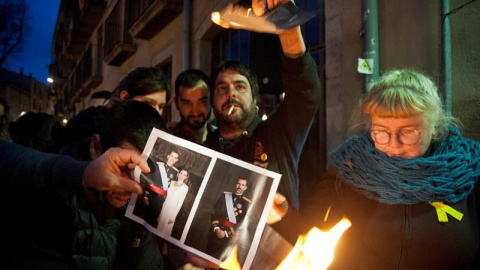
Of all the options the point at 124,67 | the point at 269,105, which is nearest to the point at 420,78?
the point at 269,105

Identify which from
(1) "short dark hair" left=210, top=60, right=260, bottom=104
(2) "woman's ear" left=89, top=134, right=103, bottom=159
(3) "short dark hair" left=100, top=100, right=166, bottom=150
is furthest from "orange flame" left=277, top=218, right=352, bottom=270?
(1) "short dark hair" left=210, top=60, right=260, bottom=104

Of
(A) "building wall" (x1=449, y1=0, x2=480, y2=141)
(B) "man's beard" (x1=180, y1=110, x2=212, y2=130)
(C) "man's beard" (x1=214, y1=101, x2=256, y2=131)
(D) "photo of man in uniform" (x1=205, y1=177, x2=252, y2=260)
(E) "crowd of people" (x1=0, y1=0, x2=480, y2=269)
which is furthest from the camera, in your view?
(A) "building wall" (x1=449, y1=0, x2=480, y2=141)

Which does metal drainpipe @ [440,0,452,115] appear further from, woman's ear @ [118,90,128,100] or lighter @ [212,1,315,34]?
woman's ear @ [118,90,128,100]

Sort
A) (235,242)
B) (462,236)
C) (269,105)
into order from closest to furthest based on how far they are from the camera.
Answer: (235,242)
(462,236)
(269,105)

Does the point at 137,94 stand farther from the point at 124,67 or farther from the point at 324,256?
the point at 124,67

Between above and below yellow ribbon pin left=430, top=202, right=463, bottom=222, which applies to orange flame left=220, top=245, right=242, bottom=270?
below

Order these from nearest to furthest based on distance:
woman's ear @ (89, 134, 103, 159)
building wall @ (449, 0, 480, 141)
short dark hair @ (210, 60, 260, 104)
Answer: woman's ear @ (89, 134, 103, 159) < short dark hair @ (210, 60, 260, 104) < building wall @ (449, 0, 480, 141)

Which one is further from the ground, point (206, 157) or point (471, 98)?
point (471, 98)

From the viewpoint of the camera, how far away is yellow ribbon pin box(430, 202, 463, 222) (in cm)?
155

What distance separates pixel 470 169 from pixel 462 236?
31 cm

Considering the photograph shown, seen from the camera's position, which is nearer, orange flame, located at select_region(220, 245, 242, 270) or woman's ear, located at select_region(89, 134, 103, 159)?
orange flame, located at select_region(220, 245, 242, 270)

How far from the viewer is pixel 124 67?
39.5 feet

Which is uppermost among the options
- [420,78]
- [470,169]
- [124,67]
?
[124,67]

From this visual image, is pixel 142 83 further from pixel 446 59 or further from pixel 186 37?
pixel 186 37
